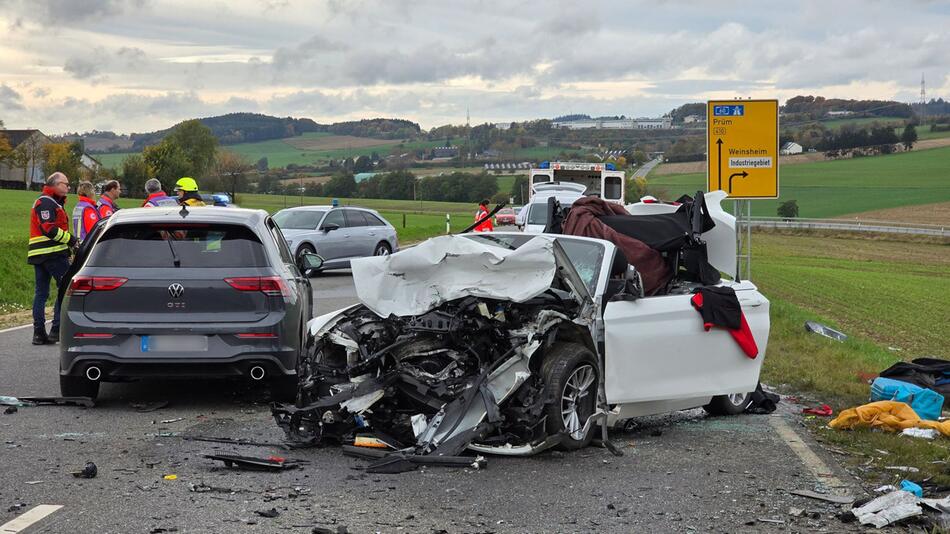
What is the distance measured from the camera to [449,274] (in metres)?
8.09

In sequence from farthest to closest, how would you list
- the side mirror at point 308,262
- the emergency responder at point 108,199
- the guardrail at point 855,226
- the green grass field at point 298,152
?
the green grass field at point 298,152
the guardrail at point 855,226
the emergency responder at point 108,199
the side mirror at point 308,262

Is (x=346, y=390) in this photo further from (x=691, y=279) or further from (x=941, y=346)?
(x=941, y=346)

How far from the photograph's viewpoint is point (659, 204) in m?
10.9

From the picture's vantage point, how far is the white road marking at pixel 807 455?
278 inches

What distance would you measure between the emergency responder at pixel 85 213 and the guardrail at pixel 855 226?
192ft

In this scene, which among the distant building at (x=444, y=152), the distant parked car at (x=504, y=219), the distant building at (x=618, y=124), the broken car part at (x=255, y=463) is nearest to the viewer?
the broken car part at (x=255, y=463)

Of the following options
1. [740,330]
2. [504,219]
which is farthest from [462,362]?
[504,219]

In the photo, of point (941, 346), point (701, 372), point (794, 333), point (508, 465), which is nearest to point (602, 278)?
point (701, 372)

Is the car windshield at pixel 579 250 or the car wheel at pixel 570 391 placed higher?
the car windshield at pixel 579 250

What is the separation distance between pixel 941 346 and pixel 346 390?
1385 cm

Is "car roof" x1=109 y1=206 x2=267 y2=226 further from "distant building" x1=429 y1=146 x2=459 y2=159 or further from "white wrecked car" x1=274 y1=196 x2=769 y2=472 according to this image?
"distant building" x1=429 y1=146 x2=459 y2=159

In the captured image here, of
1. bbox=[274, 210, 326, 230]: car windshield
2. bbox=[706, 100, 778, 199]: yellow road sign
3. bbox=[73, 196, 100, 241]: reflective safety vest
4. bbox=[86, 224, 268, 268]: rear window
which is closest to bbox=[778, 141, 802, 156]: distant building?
bbox=[274, 210, 326, 230]: car windshield

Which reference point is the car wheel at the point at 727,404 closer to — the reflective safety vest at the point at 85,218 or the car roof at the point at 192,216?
the car roof at the point at 192,216

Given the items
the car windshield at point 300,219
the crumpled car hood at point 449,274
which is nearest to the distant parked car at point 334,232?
the car windshield at point 300,219
